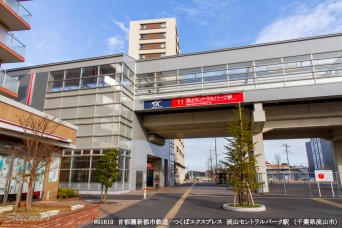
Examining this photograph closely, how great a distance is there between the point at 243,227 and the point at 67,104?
833 inches

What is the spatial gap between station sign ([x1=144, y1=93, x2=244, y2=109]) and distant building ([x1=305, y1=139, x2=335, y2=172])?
82.2 m

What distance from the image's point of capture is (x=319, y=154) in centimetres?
9881

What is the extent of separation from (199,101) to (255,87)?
5.19 meters

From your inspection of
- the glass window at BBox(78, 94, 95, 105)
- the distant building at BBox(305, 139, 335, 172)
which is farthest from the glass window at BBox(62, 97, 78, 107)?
the distant building at BBox(305, 139, 335, 172)

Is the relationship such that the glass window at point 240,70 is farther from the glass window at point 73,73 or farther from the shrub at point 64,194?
the shrub at point 64,194

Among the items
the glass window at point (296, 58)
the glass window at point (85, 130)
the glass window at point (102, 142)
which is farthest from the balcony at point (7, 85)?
the glass window at point (296, 58)

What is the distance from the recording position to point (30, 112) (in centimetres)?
1158

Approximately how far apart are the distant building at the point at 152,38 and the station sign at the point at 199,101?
29960 mm

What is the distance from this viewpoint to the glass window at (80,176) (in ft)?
70.1

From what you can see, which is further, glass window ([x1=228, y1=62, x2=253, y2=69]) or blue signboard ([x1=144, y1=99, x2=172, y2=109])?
blue signboard ([x1=144, y1=99, x2=172, y2=109])

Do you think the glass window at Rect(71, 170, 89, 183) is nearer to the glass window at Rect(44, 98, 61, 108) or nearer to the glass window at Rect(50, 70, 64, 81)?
the glass window at Rect(44, 98, 61, 108)

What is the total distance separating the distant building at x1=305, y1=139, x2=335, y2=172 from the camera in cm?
9031

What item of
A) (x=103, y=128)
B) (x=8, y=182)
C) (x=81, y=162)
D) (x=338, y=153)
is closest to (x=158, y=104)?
(x=103, y=128)

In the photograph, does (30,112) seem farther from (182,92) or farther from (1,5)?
(182,92)
